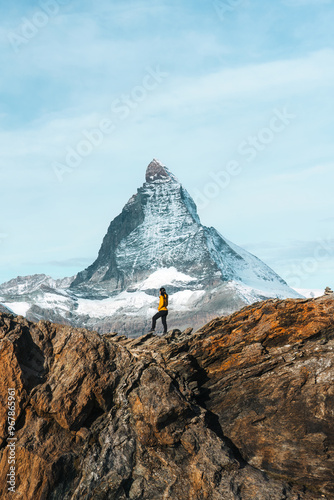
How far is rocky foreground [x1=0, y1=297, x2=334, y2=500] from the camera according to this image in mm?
25938

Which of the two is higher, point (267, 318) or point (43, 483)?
point (267, 318)

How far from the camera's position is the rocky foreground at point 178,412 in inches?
1021

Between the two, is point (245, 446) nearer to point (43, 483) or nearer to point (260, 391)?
point (260, 391)

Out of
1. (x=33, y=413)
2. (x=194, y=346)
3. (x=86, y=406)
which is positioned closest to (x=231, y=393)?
(x=194, y=346)

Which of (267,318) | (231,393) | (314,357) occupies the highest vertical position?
(267,318)

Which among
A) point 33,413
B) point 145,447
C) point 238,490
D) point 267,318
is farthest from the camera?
point 267,318

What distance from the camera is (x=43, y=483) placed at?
86.4 feet

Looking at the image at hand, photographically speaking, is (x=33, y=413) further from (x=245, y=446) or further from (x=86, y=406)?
(x=245, y=446)

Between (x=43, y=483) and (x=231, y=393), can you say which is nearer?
(x=43, y=483)

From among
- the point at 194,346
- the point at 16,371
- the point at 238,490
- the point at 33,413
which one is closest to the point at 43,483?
the point at 33,413

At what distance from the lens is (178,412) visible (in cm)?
2766

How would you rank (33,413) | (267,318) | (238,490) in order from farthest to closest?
(267,318) → (33,413) → (238,490)

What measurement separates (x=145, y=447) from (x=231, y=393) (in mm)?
5418

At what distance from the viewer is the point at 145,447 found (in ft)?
88.9
